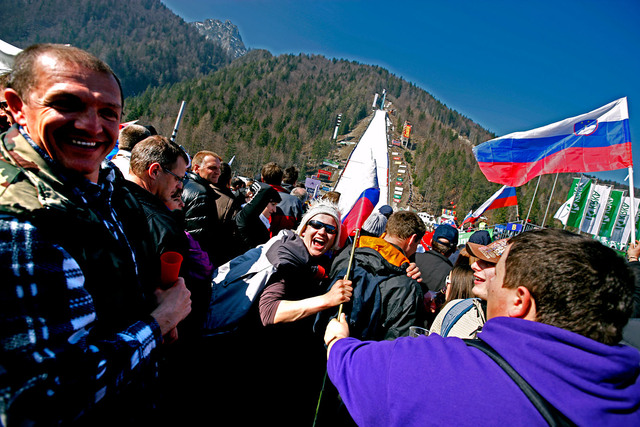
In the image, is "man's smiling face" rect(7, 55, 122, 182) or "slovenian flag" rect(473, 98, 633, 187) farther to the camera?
"slovenian flag" rect(473, 98, 633, 187)

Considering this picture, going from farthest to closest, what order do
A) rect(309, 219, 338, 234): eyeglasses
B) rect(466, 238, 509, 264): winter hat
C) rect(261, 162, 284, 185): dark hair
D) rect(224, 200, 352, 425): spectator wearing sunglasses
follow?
1. rect(261, 162, 284, 185): dark hair
2. rect(309, 219, 338, 234): eyeglasses
3. rect(466, 238, 509, 264): winter hat
4. rect(224, 200, 352, 425): spectator wearing sunglasses

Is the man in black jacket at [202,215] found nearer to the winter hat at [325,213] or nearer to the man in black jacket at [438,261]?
the winter hat at [325,213]

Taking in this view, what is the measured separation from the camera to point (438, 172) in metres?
103

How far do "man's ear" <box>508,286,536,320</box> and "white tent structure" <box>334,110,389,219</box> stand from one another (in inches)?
83.0

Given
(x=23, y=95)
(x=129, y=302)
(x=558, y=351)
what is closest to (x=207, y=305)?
(x=129, y=302)

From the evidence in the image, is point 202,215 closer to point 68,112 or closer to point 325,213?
point 325,213

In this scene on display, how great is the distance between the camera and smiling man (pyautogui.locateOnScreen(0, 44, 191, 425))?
2.69 feet

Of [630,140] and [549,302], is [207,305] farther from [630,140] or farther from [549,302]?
[630,140]

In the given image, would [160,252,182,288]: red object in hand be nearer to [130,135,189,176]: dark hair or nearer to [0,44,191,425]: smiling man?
[0,44,191,425]: smiling man

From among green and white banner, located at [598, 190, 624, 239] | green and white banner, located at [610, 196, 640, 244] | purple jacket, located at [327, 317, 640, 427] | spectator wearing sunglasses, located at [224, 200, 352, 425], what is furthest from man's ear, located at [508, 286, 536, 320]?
green and white banner, located at [610, 196, 640, 244]

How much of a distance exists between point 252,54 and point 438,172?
139194mm

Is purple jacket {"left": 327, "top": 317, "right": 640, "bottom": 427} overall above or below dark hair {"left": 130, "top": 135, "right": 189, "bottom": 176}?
below

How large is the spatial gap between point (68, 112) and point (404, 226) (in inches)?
105

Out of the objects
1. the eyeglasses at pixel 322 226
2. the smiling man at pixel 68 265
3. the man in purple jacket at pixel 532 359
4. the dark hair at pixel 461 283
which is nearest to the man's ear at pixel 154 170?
the smiling man at pixel 68 265
